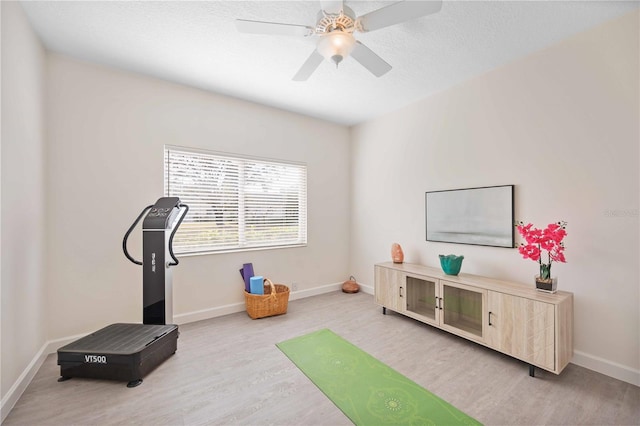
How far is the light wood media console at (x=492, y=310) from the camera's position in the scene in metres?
2.03

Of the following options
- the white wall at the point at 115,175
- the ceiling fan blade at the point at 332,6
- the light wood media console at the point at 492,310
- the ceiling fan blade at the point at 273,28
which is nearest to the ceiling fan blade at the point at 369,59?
the ceiling fan blade at the point at 332,6

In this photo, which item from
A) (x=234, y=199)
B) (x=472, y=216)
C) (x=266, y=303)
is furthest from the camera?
(x=234, y=199)

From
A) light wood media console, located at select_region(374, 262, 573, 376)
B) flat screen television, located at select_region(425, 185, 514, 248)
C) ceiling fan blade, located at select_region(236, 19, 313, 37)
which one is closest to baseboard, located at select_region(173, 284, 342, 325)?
light wood media console, located at select_region(374, 262, 573, 376)

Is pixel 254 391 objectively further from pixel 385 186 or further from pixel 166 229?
pixel 385 186

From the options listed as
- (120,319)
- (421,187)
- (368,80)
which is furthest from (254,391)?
(368,80)

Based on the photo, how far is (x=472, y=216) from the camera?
298 cm

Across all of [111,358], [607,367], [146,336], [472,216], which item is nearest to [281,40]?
[472,216]

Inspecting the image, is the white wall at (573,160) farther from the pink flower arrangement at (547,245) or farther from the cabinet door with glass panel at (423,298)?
the cabinet door with glass panel at (423,298)

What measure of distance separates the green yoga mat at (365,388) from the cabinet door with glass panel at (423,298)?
0.89 metres

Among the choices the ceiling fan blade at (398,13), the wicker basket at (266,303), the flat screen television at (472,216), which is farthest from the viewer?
the wicker basket at (266,303)

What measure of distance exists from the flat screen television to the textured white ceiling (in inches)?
50.5

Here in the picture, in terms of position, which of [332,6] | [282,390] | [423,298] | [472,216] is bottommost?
[282,390]

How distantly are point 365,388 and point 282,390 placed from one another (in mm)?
603

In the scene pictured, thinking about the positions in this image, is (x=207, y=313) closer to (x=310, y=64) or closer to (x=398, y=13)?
(x=310, y=64)
